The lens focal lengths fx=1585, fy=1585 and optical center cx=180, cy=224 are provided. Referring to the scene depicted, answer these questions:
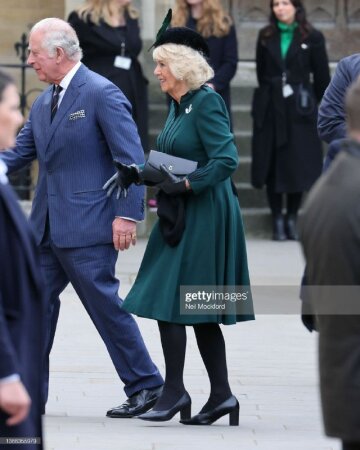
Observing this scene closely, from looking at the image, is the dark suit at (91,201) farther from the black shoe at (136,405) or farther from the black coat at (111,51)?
the black coat at (111,51)

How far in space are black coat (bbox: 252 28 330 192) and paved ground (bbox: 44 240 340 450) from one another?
9.48 ft

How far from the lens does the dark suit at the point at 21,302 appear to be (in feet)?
15.4

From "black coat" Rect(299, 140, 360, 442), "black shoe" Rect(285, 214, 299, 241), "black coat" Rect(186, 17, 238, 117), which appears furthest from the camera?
"black shoe" Rect(285, 214, 299, 241)

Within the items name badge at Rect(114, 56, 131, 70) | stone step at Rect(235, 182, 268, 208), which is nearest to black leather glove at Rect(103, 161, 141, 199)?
name badge at Rect(114, 56, 131, 70)

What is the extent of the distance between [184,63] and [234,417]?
1.64m

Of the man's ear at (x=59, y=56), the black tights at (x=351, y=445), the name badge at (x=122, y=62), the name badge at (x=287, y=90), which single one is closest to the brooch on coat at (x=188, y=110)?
the man's ear at (x=59, y=56)

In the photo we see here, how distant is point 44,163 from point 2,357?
3.02m

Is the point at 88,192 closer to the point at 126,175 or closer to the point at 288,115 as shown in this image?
the point at 126,175

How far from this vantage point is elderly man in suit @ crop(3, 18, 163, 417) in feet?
24.2

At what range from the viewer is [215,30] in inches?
519

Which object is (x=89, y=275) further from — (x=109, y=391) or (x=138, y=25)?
(x=138, y=25)

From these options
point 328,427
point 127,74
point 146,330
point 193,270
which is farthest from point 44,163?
point 127,74

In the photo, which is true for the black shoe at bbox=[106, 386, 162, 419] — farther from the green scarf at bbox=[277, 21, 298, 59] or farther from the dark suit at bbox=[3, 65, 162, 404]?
the green scarf at bbox=[277, 21, 298, 59]

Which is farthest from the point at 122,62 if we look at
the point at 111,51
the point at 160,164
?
the point at 160,164
